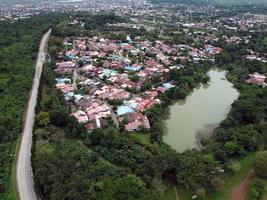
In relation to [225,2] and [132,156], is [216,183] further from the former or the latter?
[225,2]

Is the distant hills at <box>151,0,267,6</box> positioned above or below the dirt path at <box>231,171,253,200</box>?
below

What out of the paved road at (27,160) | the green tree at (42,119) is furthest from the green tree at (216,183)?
the green tree at (42,119)

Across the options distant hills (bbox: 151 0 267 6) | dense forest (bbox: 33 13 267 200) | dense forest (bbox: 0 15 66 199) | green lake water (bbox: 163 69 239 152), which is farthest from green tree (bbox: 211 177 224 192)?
distant hills (bbox: 151 0 267 6)

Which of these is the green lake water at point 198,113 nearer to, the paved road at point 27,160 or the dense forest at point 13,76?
the paved road at point 27,160

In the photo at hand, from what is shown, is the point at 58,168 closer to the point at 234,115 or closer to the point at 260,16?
the point at 234,115

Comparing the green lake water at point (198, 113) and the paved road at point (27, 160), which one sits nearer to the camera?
the paved road at point (27, 160)

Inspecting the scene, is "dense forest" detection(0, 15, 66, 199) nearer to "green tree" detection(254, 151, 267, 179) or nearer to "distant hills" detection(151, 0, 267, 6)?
"green tree" detection(254, 151, 267, 179)

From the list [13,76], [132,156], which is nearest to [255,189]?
[132,156]

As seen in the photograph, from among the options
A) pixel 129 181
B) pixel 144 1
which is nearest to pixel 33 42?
pixel 129 181
